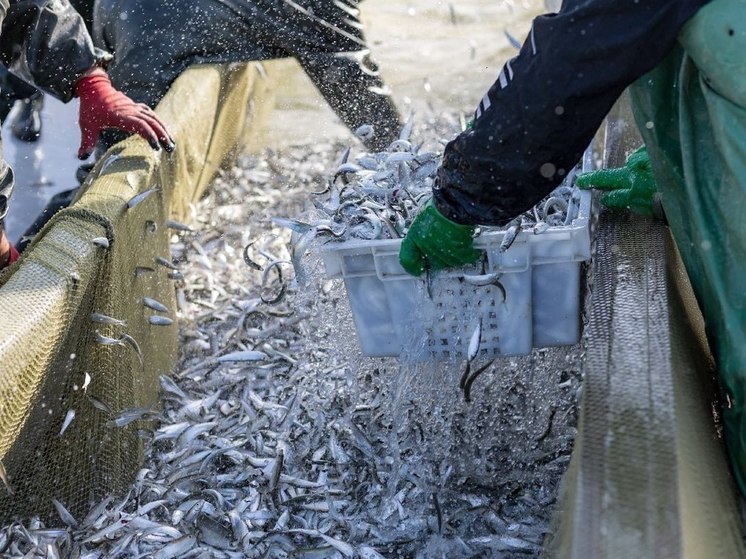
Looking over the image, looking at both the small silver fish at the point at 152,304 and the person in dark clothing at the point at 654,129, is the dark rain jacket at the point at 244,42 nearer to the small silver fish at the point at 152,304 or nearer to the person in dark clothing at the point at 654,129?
the small silver fish at the point at 152,304

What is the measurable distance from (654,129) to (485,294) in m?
0.75

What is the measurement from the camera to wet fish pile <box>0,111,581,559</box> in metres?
2.99

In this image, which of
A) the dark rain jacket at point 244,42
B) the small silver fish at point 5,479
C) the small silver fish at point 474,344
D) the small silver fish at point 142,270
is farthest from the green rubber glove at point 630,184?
the dark rain jacket at point 244,42

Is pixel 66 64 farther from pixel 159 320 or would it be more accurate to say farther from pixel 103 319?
pixel 103 319

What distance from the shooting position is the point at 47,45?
4.27 meters

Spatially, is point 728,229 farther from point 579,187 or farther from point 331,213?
point 331,213

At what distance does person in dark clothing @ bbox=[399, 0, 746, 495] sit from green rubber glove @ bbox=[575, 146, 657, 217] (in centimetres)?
54

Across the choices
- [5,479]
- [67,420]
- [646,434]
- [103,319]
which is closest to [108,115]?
[103,319]

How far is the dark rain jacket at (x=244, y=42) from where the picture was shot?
5.48 meters

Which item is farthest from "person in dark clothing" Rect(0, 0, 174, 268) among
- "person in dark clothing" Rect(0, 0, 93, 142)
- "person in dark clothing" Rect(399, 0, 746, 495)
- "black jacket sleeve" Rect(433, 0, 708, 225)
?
"black jacket sleeve" Rect(433, 0, 708, 225)

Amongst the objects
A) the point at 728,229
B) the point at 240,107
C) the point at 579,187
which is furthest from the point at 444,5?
the point at 728,229

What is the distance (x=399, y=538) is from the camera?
2.97 metres

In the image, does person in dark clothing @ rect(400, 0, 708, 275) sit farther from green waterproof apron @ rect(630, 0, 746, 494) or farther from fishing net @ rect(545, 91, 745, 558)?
fishing net @ rect(545, 91, 745, 558)

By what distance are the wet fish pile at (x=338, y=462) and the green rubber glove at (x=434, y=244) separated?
515 millimetres
